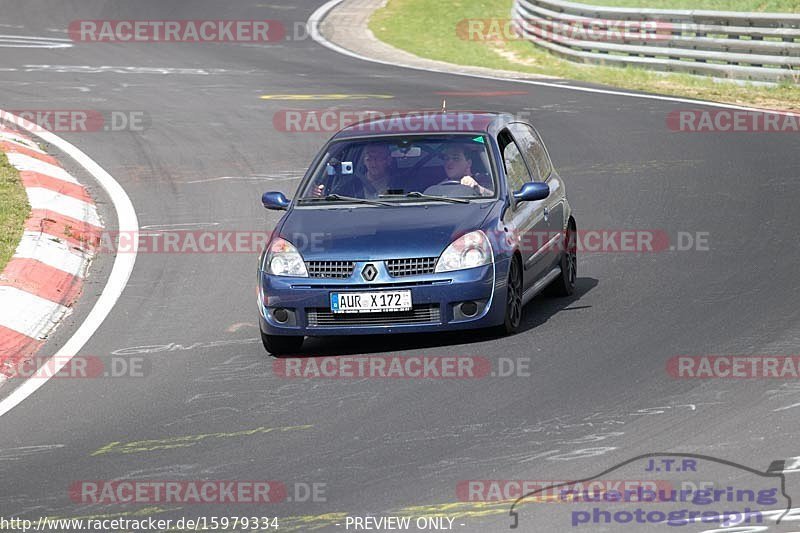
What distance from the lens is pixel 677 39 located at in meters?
26.0

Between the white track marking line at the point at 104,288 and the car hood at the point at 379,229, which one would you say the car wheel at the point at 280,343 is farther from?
the white track marking line at the point at 104,288

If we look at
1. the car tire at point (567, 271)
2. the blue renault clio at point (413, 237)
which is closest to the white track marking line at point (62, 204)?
the blue renault clio at point (413, 237)

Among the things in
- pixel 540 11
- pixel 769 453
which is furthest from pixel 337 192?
pixel 540 11

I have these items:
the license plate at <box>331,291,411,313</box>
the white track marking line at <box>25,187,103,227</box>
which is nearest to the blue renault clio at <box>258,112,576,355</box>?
the license plate at <box>331,291,411,313</box>

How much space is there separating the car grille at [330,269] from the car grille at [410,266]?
270 mm

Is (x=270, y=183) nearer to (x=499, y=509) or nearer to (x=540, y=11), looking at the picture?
(x=499, y=509)

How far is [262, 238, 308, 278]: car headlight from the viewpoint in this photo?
10.3 meters

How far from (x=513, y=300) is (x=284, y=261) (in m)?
1.62

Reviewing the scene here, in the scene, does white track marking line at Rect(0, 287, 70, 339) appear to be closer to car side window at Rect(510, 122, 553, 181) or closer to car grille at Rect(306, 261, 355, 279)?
car grille at Rect(306, 261, 355, 279)

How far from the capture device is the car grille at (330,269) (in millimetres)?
10164

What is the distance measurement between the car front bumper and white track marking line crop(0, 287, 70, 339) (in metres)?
2.15

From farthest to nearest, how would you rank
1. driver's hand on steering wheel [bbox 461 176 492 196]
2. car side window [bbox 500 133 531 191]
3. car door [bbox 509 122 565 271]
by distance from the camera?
car door [bbox 509 122 565 271], car side window [bbox 500 133 531 191], driver's hand on steering wheel [bbox 461 176 492 196]

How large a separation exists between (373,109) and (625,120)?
11.9ft

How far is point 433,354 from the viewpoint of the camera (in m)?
10.1
